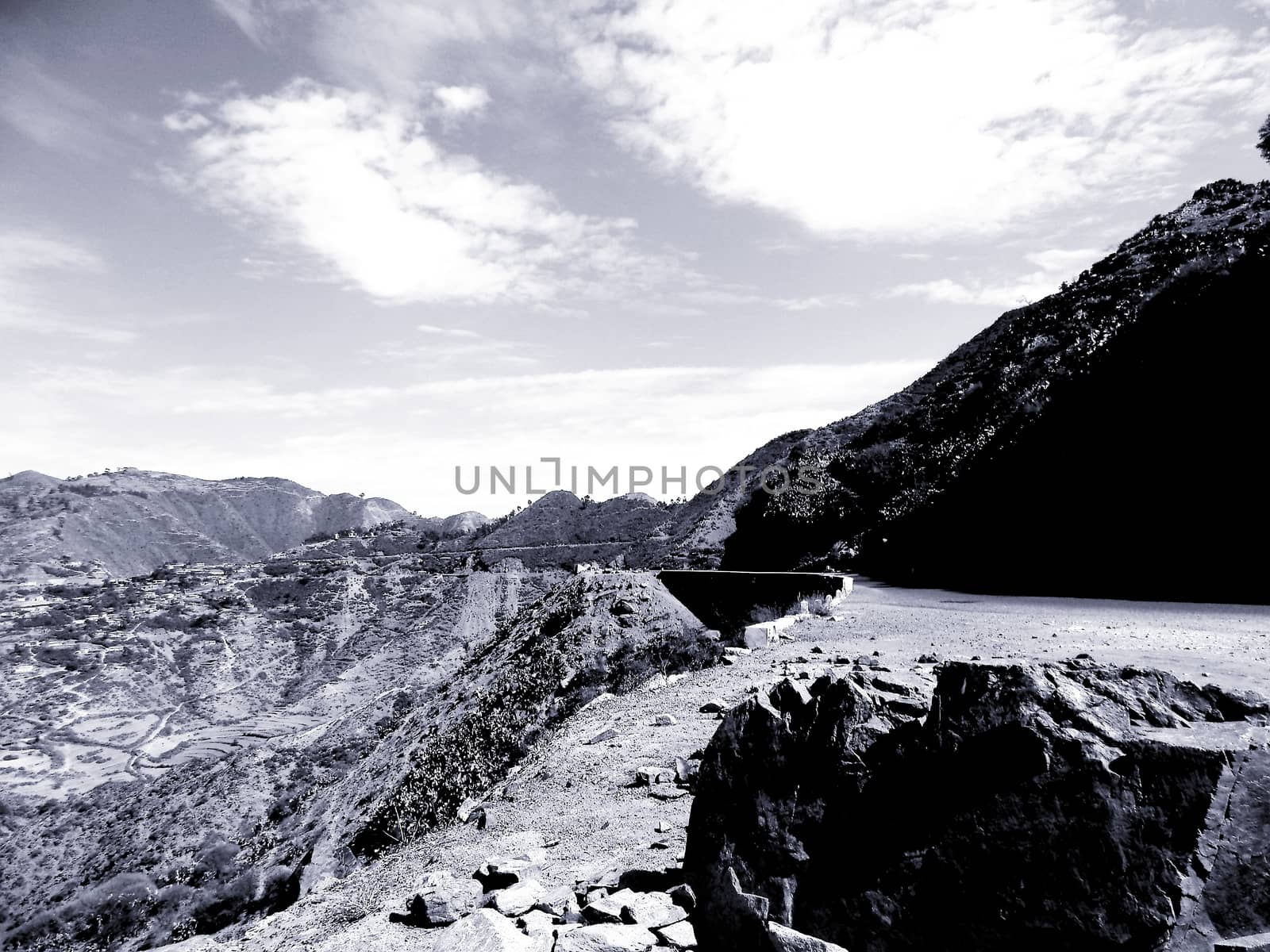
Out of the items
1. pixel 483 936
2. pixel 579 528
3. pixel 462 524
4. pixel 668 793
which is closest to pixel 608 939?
pixel 483 936

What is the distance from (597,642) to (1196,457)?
43.9 ft

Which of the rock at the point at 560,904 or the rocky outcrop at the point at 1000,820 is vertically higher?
the rocky outcrop at the point at 1000,820

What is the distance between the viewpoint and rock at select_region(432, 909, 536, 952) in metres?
3.50

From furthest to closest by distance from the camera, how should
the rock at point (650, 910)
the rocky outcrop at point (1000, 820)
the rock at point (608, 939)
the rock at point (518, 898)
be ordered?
the rock at point (518, 898) < the rock at point (650, 910) < the rock at point (608, 939) < the rocky outcrop at point (1000, 820)

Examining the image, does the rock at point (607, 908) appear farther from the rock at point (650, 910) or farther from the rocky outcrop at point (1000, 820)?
the rocky outcrop at point (1000, 820)

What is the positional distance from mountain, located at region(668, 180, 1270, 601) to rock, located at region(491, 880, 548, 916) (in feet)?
41.4

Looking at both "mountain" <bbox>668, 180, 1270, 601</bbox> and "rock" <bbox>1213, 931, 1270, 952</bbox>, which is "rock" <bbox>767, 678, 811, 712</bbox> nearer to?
"rock" <bbox>1213, 931, 1270, 952</bbox>

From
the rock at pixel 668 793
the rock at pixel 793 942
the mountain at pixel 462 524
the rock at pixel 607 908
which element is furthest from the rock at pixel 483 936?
the mountain at pixel 462 524

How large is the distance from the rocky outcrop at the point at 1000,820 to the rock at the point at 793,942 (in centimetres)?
2

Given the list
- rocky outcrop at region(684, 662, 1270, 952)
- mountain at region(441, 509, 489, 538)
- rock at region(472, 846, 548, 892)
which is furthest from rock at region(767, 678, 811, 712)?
mountain at region(441, 509, 489, 538)

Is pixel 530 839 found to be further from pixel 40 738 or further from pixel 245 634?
pixel 245 634

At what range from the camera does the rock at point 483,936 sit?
3496mm

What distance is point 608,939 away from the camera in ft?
10.9

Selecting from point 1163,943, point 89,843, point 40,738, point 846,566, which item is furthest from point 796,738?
point 40,738
